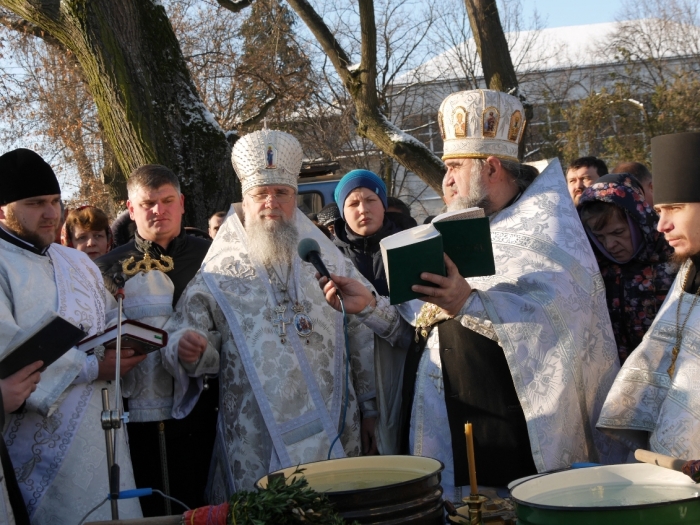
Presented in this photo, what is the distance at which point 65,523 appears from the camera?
3.94 metres

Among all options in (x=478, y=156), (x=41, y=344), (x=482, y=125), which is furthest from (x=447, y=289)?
(x=41, y=344)

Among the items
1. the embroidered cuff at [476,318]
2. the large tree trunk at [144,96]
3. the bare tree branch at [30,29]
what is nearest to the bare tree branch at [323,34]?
the bare tree branch at [30,29]

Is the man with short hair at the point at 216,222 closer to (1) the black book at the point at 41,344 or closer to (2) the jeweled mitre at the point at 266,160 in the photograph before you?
(2) the jeweled mitre at the point at 266,160

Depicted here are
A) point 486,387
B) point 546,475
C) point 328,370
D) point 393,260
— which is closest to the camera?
point 546,475

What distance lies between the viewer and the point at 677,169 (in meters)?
3.41

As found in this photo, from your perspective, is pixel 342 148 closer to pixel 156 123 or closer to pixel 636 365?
pixel 156 123

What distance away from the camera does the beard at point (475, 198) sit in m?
4.08

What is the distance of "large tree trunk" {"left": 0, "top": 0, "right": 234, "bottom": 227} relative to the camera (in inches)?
301

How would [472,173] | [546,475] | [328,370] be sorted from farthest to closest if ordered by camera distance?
[328,370]
[472,173]
[546,475]

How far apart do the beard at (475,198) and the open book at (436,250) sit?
482 mm

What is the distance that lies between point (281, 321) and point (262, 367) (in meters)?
0.24

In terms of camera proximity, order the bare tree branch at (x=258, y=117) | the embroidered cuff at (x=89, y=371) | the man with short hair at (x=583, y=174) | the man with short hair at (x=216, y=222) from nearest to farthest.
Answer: the embroidered cuff at (x=89, y=371)
the man with short hair at (x=583, y=174)
the man with short hair at (x=216, y=222)
the bare tree branch at (x=258, y=117)

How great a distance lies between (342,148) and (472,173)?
1915cm

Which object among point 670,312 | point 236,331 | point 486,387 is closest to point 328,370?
point 236,331
